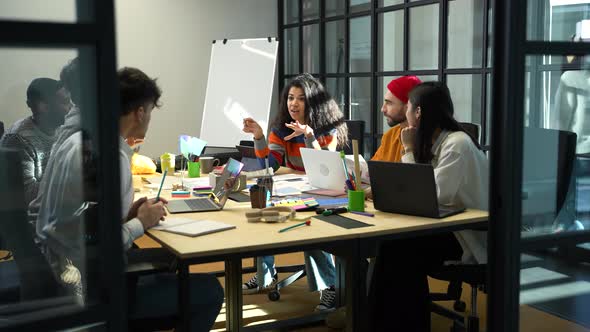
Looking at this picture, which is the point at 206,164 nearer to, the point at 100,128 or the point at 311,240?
Answer: the point at 311,240

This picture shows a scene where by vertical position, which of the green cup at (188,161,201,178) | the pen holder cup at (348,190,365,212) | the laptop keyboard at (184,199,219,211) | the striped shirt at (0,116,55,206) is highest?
the striped shirt at (0,116,55,206)

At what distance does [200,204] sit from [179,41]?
Answer: 12.1ft

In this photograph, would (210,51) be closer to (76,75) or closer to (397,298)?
(397,298)

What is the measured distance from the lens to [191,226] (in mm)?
2436

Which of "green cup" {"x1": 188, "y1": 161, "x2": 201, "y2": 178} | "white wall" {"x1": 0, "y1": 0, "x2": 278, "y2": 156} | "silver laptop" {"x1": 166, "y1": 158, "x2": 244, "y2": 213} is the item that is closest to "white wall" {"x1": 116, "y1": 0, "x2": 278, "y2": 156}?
"white wall" {"x1": 0, "y1": 0, "x2": 278, "y2": 156}

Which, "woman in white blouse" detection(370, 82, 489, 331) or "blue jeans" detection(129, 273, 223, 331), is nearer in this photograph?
"blue jeans" detection(129, 273, 223, 331)

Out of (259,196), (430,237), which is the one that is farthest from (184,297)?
(430,237)

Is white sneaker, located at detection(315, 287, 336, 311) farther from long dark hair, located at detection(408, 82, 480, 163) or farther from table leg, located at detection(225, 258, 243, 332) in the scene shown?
long dark hair, located at detection(408, 82, 480, 163)

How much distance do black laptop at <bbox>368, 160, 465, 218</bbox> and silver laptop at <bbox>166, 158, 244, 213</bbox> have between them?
655mm

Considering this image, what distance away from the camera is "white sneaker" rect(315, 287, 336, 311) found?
3522mm

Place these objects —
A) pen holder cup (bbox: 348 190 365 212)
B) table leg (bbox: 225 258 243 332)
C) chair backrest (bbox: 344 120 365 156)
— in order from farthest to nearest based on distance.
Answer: chair backrest (bbox: 344 120 365 156), table leg (bbox: 225 258 243 332), pen holder cup (bbox: 348 190 365 212)

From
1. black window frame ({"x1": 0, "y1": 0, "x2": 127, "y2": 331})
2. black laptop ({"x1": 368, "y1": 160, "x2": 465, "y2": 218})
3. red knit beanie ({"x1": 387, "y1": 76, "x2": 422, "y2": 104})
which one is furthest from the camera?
red knit beanie ({"x1": 387, "y1": 76, "x2": 422, "y2": 104})

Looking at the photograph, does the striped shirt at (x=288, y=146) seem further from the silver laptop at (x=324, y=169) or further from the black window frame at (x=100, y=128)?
the black window frame at (x=100, y=128)

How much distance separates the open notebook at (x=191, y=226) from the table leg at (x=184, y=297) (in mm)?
210
